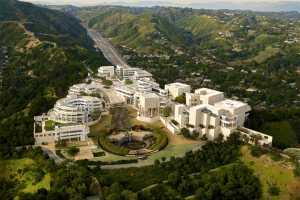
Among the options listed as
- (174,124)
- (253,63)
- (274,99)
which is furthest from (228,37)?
(174,124)

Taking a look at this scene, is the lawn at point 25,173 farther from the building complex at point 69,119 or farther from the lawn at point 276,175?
the lawn at point 276,175

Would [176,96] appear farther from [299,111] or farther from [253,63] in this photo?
[253,63]

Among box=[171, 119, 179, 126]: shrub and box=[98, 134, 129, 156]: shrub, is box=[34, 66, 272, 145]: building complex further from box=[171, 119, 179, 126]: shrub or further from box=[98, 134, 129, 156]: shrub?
box=[98, 134, 129, 156]: shrub

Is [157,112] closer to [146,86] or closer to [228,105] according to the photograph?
[146,86]

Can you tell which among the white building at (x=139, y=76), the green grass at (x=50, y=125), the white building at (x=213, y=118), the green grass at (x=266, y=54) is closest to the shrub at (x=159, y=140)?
the white building at (x=213, y=118)

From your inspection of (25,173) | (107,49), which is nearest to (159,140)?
(25,173)

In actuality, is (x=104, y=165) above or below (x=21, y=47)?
below

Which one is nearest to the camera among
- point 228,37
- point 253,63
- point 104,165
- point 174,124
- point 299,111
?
point 104,165
